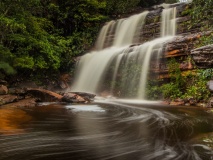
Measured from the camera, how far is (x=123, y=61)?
1477cm

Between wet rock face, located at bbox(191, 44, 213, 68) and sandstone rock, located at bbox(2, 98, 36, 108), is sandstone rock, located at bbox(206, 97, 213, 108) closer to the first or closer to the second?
wet rock face, located at bbox(191, 44, 213, 68)

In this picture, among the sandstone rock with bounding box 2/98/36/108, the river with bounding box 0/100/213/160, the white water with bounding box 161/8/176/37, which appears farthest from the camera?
the white water with bounding box 161/8/176/37

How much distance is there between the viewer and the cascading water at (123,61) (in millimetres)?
13828

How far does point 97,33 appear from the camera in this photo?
2108cm

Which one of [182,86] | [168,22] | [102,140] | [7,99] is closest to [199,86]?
[182,86]

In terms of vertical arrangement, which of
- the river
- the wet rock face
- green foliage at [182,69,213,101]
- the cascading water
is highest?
the cascading water

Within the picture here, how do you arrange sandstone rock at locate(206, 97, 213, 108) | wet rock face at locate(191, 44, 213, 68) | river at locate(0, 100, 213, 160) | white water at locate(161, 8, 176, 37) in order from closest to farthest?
river at locate(0, 100, 213, 160) < wet rock face at locate(191, 44, 213, 68) < sandstone rock at locate(206, 97, 213, 108) < white water at locate(161, 8, 176, 37)

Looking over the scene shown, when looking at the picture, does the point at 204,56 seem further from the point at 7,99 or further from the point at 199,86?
the point at 7,99

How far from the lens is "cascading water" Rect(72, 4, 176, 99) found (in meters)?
13.8

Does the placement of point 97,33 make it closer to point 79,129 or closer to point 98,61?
point 98,61

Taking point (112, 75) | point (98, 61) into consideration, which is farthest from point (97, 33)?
point (112, 75)

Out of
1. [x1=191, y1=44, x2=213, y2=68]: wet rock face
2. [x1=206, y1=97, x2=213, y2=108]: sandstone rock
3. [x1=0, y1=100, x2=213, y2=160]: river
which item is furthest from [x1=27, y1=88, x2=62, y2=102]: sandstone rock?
[x1=206, y1=97, x2=213, y2=108]: sandstone rock

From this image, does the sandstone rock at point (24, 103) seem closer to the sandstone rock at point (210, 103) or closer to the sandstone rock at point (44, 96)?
the sandstone rock at point (44, 96)

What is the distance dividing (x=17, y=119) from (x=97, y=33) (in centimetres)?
1582
